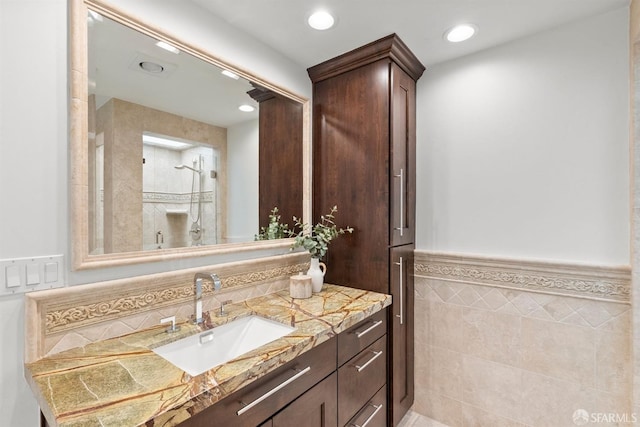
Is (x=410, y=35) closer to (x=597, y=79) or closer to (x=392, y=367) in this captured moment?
(x=597, y=79)

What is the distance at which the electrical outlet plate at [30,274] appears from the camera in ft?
3.13

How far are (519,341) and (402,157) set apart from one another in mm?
1295

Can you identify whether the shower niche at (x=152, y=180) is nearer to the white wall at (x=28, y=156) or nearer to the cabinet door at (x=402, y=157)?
the white wall at (x=28, y=156)

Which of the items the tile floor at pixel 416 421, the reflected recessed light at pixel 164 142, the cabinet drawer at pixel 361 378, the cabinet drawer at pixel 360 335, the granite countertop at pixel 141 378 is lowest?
the tile floor at pixel 416 421

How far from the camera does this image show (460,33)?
173 centimetres

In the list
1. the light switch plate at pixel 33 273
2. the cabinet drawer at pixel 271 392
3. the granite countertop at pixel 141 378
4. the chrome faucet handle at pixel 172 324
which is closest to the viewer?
the granite countertop at pixel 141 378

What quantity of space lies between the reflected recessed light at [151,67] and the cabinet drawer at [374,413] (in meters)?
1.86

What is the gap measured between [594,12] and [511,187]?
0.97m

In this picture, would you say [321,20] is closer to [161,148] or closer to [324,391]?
[161,148]

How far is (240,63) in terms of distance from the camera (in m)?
1.67

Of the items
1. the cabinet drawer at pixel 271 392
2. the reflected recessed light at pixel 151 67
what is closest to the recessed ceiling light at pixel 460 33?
the reflected recessed light at pixel 151 67

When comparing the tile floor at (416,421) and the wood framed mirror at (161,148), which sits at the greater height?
the wood framed mirror at (161,148)

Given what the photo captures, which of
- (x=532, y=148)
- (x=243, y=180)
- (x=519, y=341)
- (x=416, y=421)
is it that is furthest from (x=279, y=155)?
(x=416, y=421)

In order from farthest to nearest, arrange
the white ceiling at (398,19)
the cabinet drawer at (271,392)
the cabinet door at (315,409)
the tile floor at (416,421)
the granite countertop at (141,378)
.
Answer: the tile floor at (416,421) < the white ceiling at (398,19) < the cabinet door at (315,409) < the cabinet drawer at (271,392) < the granite countertop at (141,378)
